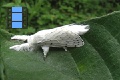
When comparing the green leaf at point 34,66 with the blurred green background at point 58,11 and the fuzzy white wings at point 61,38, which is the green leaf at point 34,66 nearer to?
the fuzzy white wings at point 61,38

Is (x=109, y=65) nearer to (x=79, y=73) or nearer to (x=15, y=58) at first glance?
(x=79, y=73)

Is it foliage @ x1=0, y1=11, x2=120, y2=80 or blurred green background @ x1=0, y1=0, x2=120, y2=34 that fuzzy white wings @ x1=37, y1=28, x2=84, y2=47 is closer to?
foliage @ x1=0, y1=11, x2=120, y2=80

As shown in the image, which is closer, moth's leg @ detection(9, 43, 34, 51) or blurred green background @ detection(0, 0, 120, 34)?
moth's leg @ detection(9, 43, 34, 51)

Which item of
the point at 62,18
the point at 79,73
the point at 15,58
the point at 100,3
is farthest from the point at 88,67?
the point at 100,3

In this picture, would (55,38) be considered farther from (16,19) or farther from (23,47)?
(16,19)

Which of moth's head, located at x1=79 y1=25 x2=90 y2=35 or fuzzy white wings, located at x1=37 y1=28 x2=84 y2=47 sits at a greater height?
moth's head, located at x1=79 y1=25 x2=90 y2=35

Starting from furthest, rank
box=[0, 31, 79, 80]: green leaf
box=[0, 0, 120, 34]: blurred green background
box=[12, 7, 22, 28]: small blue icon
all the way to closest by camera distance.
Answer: box=[0, 0, 120, 34]: blurred green background, box=[12, 7, 22, 28]: small blue icon, box=[0, 31, 79, 80]: green leaf

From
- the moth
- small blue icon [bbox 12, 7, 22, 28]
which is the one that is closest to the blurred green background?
small blue icon [bbox 12, 7, 22, 28]
